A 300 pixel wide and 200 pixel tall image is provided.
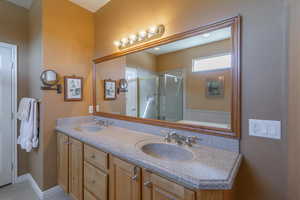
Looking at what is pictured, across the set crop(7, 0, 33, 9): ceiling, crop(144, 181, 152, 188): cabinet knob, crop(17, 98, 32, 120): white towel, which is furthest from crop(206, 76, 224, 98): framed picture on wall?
crop(7, 0, 33, 9): ceiling

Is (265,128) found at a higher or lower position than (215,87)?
lower

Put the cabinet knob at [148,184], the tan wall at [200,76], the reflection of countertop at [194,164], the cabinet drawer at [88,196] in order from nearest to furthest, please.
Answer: the reflection of countertop at [194,164] → the cabinet knob at [148,184] → the tan wall at [200,76] → the cabinet drawer at [88,196]

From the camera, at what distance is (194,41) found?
1.41m

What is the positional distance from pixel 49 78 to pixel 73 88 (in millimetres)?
350

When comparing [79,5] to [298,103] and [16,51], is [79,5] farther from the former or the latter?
[298,103]

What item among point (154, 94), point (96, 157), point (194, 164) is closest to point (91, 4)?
point (154, 94)

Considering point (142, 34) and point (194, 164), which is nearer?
point (194, 164)

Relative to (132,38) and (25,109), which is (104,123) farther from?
(132,38)

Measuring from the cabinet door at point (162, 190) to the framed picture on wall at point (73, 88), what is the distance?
1766mm

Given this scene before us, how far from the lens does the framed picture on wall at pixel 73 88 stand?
2227 mm

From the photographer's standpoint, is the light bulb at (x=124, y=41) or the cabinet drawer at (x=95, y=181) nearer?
the cabinet drawer at (x=95, y=181)

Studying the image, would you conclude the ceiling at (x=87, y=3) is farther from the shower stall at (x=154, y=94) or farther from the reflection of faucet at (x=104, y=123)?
the reflection of faucet at (x=104, y=123)

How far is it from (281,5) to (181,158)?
1.30 m

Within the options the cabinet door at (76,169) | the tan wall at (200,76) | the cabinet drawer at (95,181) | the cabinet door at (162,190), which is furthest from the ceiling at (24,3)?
the cabinet door at (162,190)
